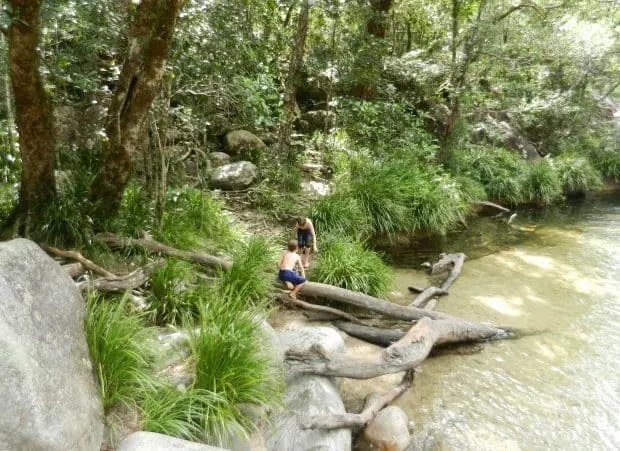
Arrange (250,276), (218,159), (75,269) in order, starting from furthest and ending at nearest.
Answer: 1. (218,159)
2. (250,276)
3. (75,269)

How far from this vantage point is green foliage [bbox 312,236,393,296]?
5.73 m

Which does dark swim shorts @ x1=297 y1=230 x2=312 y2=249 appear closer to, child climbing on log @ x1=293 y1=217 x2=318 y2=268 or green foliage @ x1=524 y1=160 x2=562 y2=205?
child climbing on log @ x1=293 y1=217 x2=318 y2=268

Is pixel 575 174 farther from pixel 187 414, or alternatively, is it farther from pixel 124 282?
pixel 187 414

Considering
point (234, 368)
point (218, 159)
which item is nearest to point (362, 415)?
point (234, 368)

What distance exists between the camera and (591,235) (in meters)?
9.88

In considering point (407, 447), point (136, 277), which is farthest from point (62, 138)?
point (407, 447)

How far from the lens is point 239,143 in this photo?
8.60 meters

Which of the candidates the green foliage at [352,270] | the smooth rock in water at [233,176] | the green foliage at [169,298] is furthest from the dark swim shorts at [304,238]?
the smooth rock in water at [233,176]

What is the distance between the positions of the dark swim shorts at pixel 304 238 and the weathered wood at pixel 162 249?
4.47ft

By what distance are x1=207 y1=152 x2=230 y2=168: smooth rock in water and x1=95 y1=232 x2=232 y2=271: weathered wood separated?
11.1ft

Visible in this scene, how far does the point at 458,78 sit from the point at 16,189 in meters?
8.74

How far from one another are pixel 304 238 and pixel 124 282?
2670mm

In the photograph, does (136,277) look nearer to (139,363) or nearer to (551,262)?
(139,363)

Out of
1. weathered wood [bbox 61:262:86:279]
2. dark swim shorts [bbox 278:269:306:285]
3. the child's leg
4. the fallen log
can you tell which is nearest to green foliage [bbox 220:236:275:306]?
dark swim shorts [bbox 278:269:306:285]
